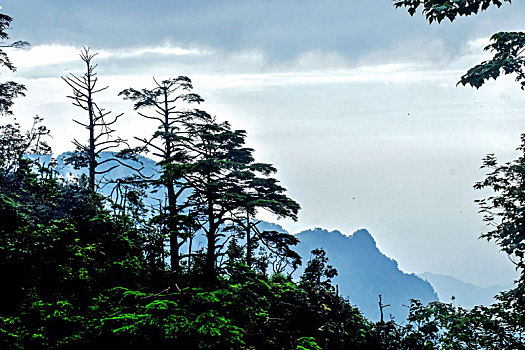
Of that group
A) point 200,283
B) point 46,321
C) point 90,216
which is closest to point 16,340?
point 46,321

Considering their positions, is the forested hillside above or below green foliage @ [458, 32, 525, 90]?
below

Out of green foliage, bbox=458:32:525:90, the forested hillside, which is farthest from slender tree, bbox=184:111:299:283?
green foliage, bbox=458:32:525:90

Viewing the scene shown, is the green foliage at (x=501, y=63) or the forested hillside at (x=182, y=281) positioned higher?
the green foliage at (x=501, y=63)

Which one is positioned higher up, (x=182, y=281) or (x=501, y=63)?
(x=501, y=63)

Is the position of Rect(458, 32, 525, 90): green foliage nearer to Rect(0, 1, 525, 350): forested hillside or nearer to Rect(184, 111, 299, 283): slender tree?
Rect(0, 1, 525, 350): forested hillside

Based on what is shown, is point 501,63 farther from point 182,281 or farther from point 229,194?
point 182,281

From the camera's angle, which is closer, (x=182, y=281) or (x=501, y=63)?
(x=501, y=63)

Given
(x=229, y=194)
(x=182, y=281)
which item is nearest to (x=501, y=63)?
(x=229, y=194)

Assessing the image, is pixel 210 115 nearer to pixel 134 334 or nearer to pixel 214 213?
pixel 214 213

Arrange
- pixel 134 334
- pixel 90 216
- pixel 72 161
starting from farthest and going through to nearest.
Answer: pixel 72 161, pixel 90 216, pixel 134 334

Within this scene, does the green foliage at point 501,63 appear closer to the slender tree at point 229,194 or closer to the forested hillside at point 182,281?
the forested hillside at point 182,281

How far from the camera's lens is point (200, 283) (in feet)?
31.7

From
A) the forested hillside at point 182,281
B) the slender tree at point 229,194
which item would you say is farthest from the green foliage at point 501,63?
the slender tree at point 229,194

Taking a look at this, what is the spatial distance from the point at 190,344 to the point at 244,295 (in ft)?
8.26
